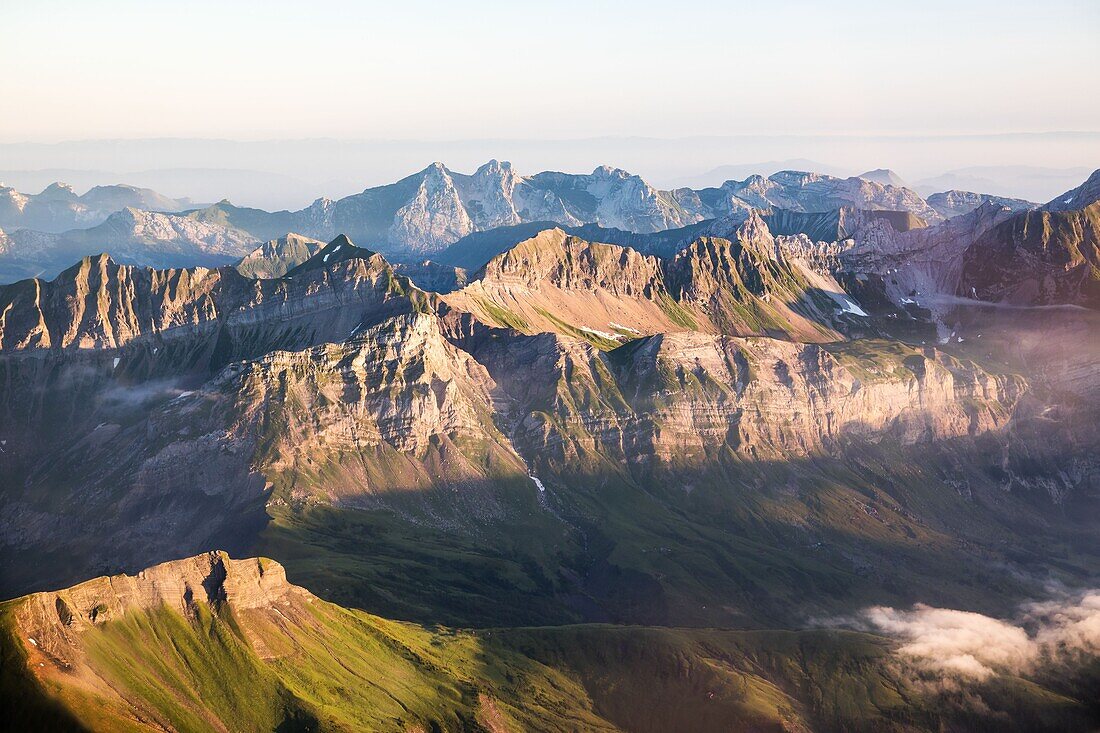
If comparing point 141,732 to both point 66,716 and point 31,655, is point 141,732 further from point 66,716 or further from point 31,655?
point 31,655

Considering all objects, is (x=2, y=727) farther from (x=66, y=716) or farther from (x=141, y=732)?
(x=141, y=732)

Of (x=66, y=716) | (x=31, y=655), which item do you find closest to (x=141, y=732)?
(x=66, y=716)

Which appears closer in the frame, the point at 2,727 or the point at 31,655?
the point at 2,727

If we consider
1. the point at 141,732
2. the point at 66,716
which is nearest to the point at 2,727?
the point at 66,716
